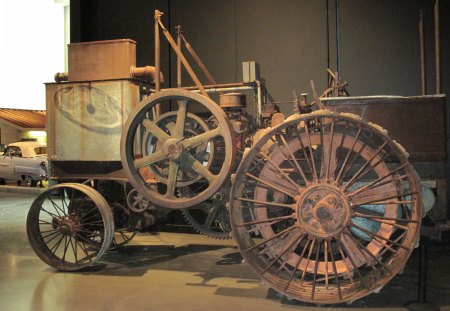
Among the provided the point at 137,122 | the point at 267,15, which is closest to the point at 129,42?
the point at 137,122

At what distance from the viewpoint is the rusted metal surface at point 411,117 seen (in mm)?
3914

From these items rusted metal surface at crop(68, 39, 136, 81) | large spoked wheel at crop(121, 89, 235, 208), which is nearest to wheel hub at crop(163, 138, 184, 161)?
large spoked wheel at crop(121, 89, 235, 208)

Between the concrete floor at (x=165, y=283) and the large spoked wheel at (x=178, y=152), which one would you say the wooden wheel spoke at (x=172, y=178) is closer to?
the large spoked wheel at (x=178, y=152)

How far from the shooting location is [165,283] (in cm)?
459

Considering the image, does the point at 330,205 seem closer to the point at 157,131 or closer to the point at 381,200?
the point at 381,200

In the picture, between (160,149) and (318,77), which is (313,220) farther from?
(318,77)

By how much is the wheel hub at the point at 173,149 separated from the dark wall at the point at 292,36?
2.79m

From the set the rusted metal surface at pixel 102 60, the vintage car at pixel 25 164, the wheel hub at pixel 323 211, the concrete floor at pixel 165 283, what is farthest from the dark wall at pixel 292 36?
the vintage car at pixel 25 164

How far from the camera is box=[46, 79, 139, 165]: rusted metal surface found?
4977 millimetres

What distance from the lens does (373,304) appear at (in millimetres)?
3920

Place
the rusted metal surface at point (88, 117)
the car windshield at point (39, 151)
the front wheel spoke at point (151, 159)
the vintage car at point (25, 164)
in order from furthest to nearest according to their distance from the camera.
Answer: the car windshield at point (39, 151) → the vintage car at point (25, 164) → the rusted metal surface at point (88, 117) → the front wheel spoke at point (151, 159)

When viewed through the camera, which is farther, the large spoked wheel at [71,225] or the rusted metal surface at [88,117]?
the rusted metal surface at [88,117]

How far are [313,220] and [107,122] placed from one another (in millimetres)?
2455

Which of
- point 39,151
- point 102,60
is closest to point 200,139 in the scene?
point 102,60
